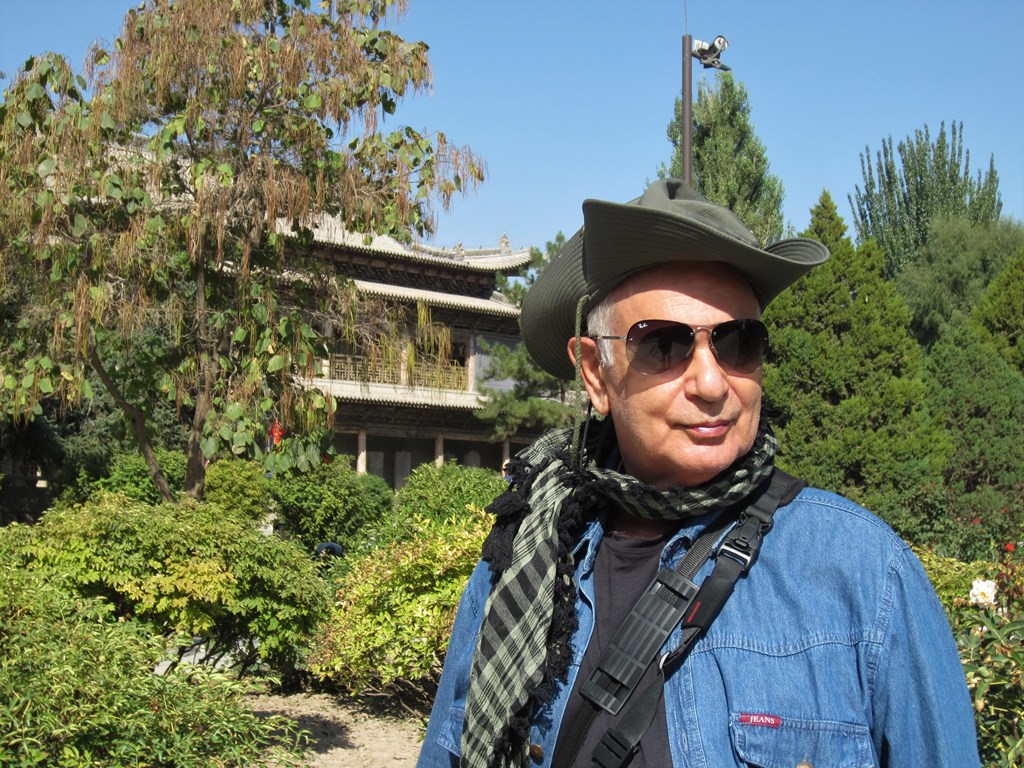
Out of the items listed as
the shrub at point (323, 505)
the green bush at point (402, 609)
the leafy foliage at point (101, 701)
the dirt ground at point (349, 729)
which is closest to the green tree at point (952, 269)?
the shrub at point (323, 505)

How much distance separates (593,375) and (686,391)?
0.82 ft

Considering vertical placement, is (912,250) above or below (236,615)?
above

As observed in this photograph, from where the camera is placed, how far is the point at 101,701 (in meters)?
3.21

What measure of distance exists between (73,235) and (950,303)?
22.7 metres

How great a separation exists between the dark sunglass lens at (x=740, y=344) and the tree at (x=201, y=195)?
4.93 metres

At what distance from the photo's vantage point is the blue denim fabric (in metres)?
1.27

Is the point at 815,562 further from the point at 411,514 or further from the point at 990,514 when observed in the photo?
the point at 990,514

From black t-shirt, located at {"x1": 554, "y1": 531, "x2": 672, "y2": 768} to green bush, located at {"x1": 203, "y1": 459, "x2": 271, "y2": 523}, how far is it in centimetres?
1276

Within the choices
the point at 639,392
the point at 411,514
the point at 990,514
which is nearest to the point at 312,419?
the point at 411,514

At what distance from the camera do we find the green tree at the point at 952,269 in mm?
24688

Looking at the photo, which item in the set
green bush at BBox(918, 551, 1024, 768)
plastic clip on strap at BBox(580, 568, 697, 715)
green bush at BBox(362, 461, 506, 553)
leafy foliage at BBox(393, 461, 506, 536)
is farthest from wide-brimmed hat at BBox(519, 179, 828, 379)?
leafy foliage at BBox(393, 461, 506, 536)

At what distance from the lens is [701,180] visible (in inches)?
782

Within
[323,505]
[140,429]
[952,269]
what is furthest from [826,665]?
[952,269]

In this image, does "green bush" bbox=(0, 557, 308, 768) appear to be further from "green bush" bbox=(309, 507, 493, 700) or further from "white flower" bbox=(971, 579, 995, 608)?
"white flower" bbox=(971, 579, 995, 608)
